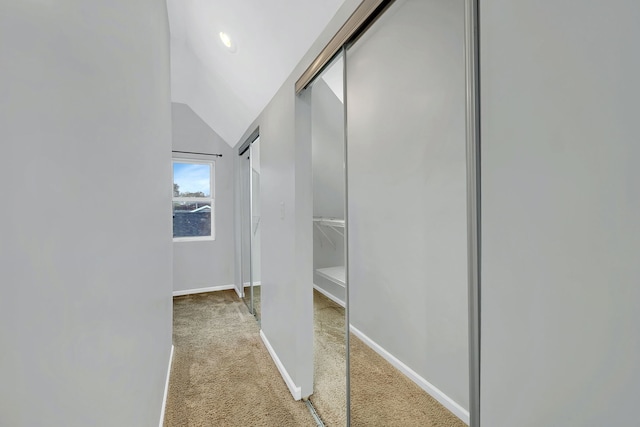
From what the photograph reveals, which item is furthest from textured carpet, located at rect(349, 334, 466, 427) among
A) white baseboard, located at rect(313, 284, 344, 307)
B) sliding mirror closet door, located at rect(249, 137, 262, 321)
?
sliding mirror closet door, located at rect(249, 137, 262, 321)

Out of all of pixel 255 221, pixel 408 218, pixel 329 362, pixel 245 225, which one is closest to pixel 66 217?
pixel 408 218

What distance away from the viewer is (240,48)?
2.19 m

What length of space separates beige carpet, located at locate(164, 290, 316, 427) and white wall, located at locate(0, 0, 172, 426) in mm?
1176

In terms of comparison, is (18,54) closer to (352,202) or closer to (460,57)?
(460,57)

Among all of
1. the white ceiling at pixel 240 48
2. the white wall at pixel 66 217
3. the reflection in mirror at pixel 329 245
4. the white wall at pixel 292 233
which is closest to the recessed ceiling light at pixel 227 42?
the white ceiling at pixel 240 48

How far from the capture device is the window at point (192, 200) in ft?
14.6

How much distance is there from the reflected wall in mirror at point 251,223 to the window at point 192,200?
0.74 metres

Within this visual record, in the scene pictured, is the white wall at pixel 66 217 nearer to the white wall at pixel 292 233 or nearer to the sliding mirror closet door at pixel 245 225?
the white wall at pixel 292 233

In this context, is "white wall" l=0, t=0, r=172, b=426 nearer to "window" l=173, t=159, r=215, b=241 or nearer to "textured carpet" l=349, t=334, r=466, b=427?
"textured carpet" l=349, t=334, r=466, b=427

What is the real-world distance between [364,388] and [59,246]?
1517 mm

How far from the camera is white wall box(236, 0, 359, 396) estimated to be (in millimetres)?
1994

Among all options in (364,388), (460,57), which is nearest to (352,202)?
(460,57)

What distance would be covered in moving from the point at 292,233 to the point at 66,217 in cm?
158

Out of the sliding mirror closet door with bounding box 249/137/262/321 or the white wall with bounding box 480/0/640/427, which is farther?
the sliding mirror closet door with bounding box 249/137/262/321
